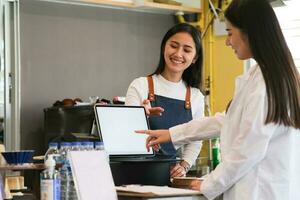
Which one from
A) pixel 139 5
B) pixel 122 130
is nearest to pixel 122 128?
pixel 122 130

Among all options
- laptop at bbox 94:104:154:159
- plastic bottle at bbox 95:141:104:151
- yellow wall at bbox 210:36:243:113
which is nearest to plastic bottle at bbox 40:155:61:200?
plastic bottle at bbox 95:141:104:151

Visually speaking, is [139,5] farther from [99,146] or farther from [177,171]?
[99,146]

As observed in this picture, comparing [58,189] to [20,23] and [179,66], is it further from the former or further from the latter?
[20,23]

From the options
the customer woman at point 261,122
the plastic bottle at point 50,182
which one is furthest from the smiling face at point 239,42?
Answer: the plastic bottle at point 50,182

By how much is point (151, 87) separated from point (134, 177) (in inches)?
32.1

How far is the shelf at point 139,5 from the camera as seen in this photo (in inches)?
166

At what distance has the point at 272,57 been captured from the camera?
74.0 inches

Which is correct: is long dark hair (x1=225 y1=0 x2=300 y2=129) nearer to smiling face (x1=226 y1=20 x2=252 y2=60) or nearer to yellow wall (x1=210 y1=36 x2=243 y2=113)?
smiling face (x1=226 y1=20 x2=252 y2=60)

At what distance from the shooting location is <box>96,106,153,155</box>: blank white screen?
215 centimetres

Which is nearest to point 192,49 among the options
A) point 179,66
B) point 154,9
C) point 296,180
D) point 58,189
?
point 179,66

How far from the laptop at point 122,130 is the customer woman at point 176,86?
0.46 m

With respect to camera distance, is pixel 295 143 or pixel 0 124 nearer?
pixel 295 143

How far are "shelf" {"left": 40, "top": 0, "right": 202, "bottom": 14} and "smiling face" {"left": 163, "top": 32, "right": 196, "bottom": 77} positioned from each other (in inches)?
56.5

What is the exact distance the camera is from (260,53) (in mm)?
1889
